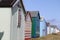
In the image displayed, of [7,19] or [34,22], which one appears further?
[34,22]


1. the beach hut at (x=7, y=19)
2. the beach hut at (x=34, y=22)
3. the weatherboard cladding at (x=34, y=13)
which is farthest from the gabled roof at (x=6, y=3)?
the weatherboard cladding at (x=34, y=13)

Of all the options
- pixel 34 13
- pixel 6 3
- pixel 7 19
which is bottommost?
pixel 7 19

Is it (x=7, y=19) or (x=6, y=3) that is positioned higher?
(x=6, y=3)

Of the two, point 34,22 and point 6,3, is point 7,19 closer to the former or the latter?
point 6,3

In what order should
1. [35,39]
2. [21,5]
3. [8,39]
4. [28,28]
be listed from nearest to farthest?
[8,39] → [21,5] → [28,28] → [35,39]

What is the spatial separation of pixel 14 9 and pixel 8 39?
2.47 meters

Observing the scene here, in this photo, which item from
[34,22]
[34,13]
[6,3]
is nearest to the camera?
[6,3]

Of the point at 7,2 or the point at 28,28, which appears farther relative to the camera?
the point at 28,28

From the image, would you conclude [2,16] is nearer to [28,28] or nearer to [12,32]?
[12,32]

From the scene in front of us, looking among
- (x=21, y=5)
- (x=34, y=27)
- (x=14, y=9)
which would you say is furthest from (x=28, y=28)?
(x=34, y=27)

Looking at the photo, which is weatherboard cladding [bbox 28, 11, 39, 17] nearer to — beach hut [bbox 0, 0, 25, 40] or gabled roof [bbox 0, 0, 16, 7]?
beach hut [bbox 0, 0, 25, 40]

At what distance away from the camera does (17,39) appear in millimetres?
17938

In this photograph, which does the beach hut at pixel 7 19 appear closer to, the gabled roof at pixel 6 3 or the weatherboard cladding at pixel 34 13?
the gabled roof at pixel 6 3

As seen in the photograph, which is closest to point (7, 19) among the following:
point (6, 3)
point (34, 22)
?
point (6, 3)
